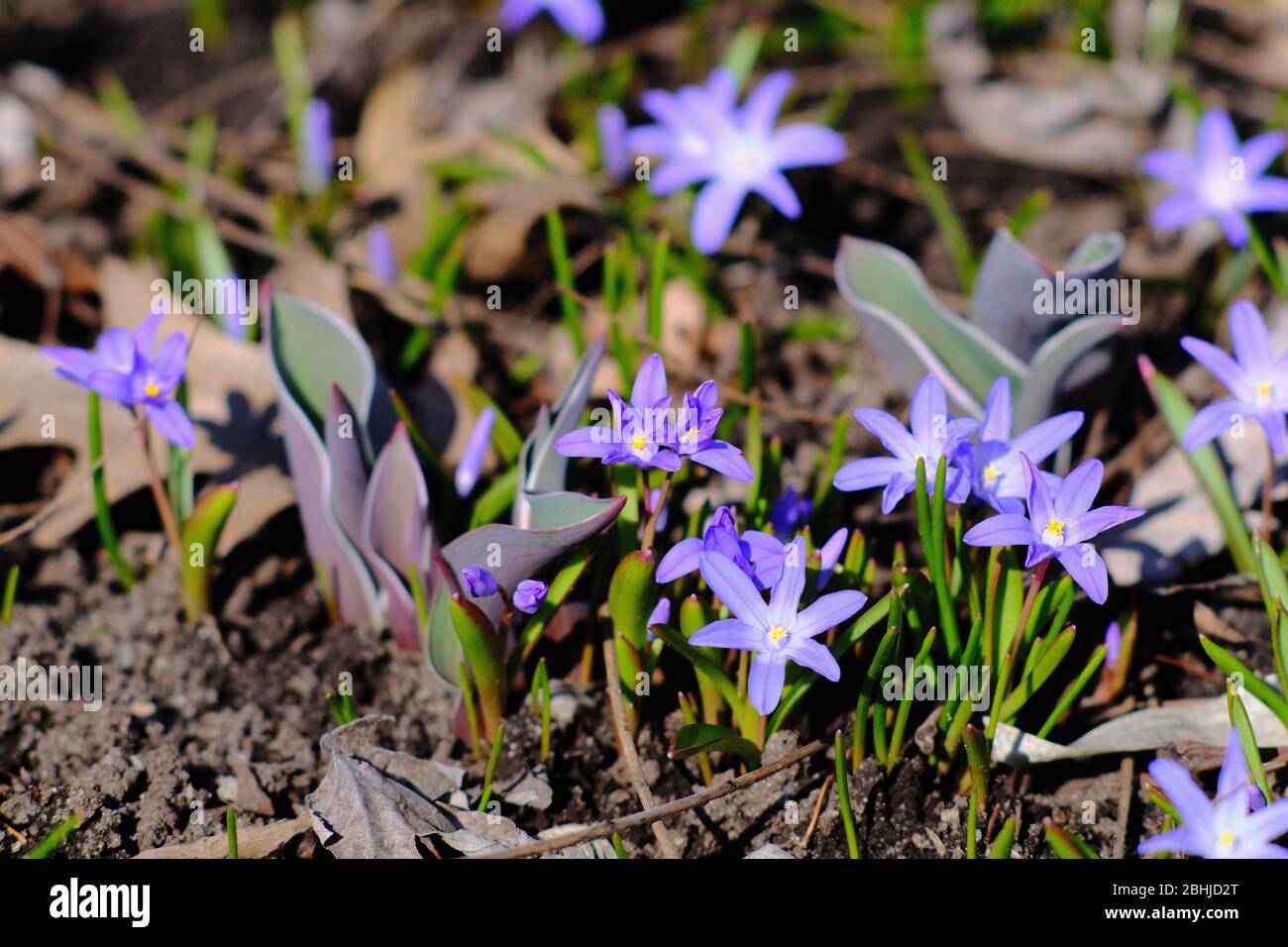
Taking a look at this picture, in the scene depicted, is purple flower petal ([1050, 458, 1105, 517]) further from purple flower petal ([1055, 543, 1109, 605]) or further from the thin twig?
the thin twig

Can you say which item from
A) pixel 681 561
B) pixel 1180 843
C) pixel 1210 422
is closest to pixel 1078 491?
pixel 1210 422

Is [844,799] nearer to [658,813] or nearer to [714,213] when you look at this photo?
[658,813]

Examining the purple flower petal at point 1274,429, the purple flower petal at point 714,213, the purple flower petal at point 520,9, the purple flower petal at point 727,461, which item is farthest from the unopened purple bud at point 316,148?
the purple flower petal at point 1274,429

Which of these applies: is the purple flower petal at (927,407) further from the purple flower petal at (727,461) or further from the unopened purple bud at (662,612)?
the unopened purple bud at (662,612)

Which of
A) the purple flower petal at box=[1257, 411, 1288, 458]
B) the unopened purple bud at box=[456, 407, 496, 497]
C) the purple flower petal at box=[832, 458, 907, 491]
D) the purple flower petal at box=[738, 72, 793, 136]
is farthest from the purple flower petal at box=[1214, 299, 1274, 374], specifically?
the unopened purple bud at box=[456, 407, 496, 497]
